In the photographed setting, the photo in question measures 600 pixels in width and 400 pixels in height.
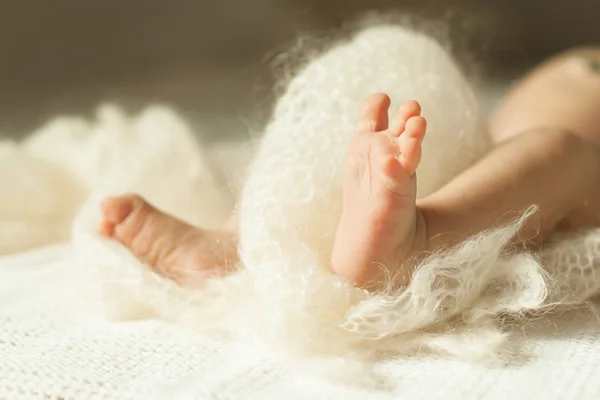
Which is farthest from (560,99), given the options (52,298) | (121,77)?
(121,77)

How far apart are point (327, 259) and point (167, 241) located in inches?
6.6

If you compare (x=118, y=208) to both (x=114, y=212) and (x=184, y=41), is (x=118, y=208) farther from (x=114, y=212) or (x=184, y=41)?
(x=184, y=41)

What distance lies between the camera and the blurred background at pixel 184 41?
1.80m

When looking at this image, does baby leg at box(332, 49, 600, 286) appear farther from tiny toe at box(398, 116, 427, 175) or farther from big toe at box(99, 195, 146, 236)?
big toe at box(99, 195, 146, 236)

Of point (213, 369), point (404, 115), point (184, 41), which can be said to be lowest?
point (213, 369)

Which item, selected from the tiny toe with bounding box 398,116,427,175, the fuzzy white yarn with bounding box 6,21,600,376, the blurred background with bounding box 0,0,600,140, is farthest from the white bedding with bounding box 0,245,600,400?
the blurred background with bounding box 0,0,600,140

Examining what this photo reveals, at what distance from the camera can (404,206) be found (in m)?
0.56

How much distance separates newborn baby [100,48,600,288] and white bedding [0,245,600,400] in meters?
0.08

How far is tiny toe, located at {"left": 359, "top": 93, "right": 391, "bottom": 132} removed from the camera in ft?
2.01

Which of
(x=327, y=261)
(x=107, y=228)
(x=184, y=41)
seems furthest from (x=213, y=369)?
(x=184, y=41)

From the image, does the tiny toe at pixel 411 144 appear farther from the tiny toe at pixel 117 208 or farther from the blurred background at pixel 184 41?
the blurred background at pixel 184 41

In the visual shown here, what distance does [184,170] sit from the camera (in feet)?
3.20

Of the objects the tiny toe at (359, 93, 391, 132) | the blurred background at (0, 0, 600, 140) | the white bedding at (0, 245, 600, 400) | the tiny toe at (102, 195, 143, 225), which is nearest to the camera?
the white bedding at (0, 245, 600, 400)

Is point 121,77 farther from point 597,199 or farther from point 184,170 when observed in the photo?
point 597,199
